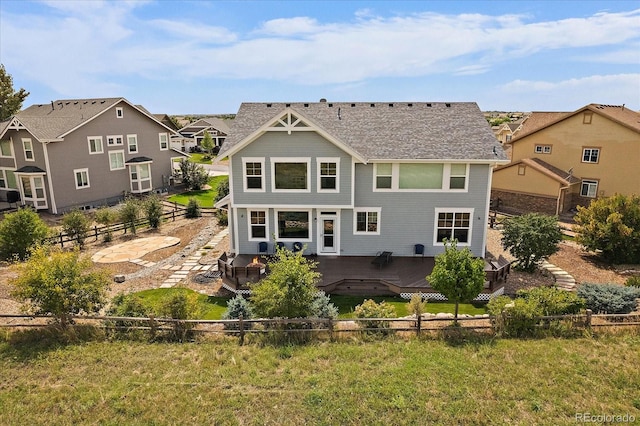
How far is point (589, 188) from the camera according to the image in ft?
111

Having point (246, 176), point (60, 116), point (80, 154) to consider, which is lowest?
point (246, 176)

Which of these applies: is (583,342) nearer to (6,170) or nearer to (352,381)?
(352,381)

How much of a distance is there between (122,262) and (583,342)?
831 inches

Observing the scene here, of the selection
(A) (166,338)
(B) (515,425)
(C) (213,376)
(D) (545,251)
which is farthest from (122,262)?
(D) (545,251)

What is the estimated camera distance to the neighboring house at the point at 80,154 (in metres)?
32.0

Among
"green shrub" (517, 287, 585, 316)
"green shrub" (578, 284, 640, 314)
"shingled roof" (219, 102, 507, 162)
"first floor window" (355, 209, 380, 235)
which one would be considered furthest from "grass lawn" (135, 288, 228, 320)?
"green shrub" (578, 284, 640, 314)

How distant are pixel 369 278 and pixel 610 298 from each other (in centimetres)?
901

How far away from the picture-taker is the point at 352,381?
10336 millimetres

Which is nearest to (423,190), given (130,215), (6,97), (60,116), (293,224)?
(293,224)

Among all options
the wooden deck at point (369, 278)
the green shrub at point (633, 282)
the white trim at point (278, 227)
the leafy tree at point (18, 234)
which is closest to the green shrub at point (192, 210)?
the leafy tree at point (18, 234)

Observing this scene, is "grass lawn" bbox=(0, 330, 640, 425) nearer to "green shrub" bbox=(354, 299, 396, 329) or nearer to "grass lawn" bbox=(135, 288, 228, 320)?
"green shrub" bbox=(354, 299, 396, 329)

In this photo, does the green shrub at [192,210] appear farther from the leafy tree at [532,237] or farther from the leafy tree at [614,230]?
the leafy tree at [614,230]

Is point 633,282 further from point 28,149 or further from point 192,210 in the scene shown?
point 28,149

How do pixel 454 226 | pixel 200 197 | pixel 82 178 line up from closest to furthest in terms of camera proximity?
pixel 454 226 → pixel 82 178 → pixel 200 197
